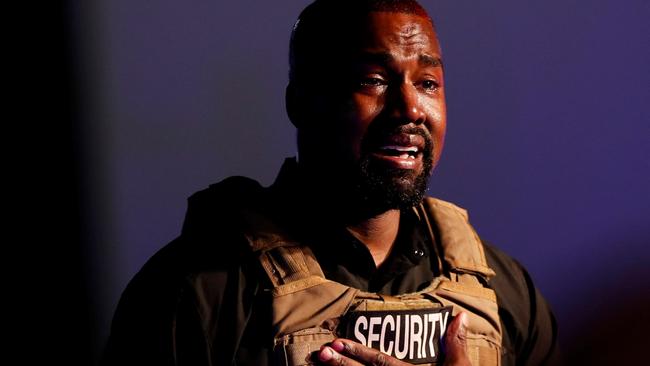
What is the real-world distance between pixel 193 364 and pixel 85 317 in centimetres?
30

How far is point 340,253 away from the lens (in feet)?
4.41

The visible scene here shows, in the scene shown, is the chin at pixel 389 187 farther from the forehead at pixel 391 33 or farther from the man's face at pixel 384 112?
the forehead at pixel 391 33

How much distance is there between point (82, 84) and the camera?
152cm

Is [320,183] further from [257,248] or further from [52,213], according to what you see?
[52,213]

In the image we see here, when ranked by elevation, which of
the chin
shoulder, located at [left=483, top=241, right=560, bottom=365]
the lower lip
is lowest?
shoulder, located at [left=483, top=241, right=560, bottom=365]

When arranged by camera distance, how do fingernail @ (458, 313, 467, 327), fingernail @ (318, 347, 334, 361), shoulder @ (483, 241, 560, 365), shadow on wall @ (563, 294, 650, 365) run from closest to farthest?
1. fingernail @ (318, 347, 334, 361)
2. fingernail @ (458, 313, 467, 327)
3. shoulder @ (483, 241, 560, 365)
4. shadow on wall @ (563, 294, 650, 365)

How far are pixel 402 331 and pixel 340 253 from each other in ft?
0.52

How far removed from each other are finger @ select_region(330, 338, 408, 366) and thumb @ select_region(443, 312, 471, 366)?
11 cm

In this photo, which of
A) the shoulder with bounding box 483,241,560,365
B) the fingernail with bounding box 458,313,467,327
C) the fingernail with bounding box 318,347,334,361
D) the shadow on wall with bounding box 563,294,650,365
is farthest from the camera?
the shadow on wall with bounding box 563,294,650,365

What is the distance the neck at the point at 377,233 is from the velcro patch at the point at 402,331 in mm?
129

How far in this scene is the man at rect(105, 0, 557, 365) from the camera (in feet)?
4.02

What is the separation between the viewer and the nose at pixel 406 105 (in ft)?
4.22

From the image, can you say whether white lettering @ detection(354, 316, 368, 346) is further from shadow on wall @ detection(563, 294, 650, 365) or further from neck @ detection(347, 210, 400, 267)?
shadow on wall @ detection(563, 294, 650, 365)

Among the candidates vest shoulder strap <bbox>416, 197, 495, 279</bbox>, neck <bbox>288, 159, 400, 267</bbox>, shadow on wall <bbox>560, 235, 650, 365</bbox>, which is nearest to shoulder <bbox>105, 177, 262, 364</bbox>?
neck <bbox>288, 159, 400, 267</bbox>
